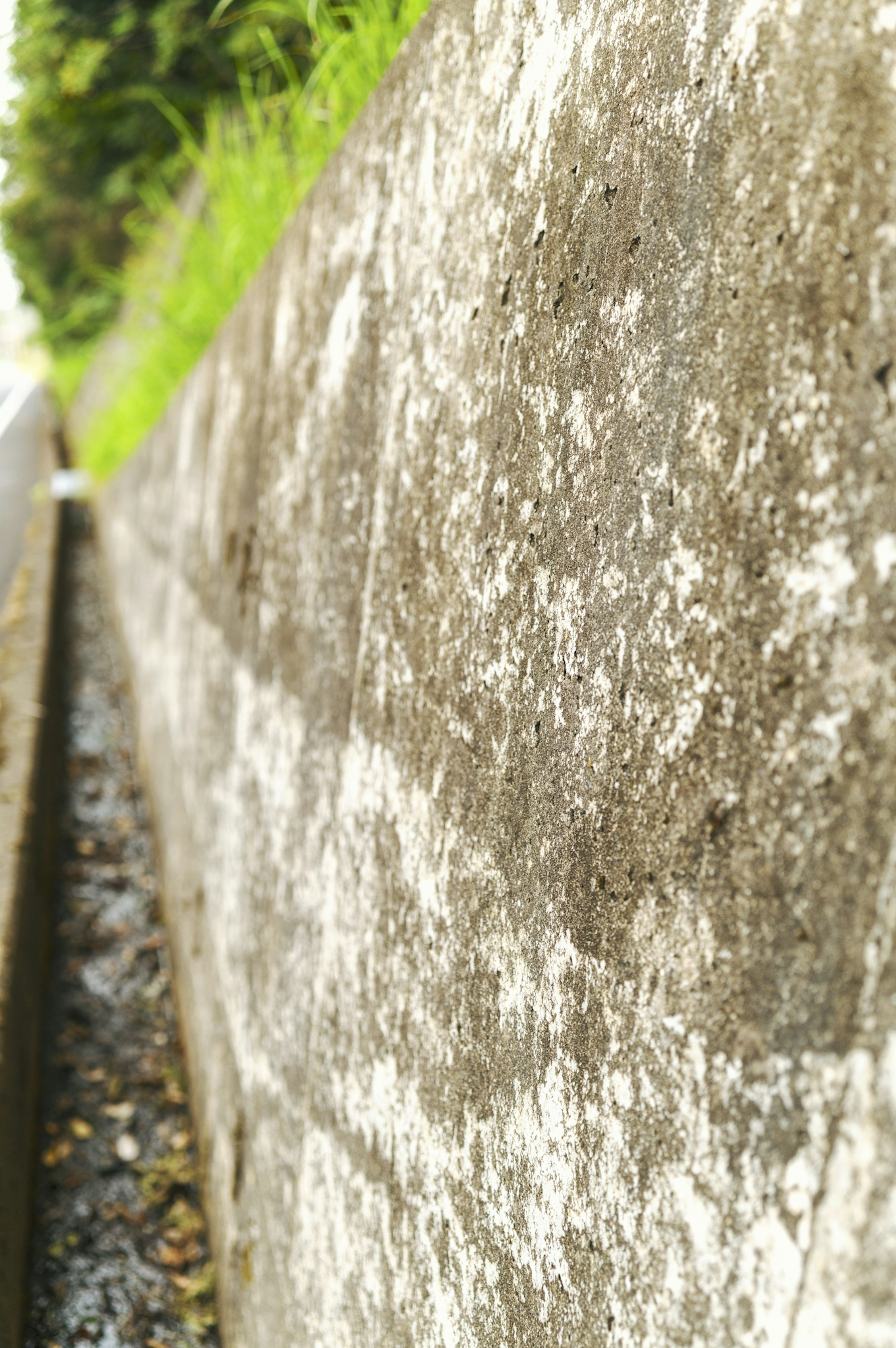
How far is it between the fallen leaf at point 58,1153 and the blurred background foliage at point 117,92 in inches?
141

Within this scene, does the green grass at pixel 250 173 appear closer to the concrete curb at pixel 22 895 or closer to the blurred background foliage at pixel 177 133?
the blurred background foliage at pixel 177 133

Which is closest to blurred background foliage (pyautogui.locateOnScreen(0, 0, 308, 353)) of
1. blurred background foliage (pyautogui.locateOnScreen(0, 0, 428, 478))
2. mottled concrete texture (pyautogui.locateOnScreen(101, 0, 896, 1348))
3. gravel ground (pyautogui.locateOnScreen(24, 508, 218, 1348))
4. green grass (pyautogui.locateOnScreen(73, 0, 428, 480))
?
blurred background foliage (pyautogui.locateOnScreen(0, 0, 428, 478))

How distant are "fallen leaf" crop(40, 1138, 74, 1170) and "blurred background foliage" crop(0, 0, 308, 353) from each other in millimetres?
3574

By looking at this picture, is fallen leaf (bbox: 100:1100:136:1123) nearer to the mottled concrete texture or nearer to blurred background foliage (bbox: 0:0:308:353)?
the mottled concrete texture

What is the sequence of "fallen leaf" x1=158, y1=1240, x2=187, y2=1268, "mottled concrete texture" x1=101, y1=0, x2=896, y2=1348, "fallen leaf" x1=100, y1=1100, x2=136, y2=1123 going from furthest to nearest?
"fallen leaf" x1=100, y1=1100, x2=136, y2=1123 → "fallen leaf" x1=158, y1=1240, x2=187, y2=1268 → "mottled concrete texture" x1=101, y1=0, x2=896, y2=1348

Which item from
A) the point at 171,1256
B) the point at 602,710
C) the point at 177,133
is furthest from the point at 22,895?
the point at 177,133

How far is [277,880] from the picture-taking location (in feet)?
6.52

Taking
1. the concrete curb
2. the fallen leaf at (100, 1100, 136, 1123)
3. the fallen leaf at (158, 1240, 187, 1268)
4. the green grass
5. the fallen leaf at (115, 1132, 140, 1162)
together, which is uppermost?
the green grass

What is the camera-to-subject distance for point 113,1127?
2979mm

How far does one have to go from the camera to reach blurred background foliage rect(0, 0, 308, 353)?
4.77 m

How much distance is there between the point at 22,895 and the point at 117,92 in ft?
17.6

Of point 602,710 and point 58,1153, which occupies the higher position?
point 602,710

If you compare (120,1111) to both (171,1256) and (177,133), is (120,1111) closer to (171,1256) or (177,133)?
(171,1256)

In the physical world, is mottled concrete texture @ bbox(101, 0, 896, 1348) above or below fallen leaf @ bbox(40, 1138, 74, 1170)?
above
